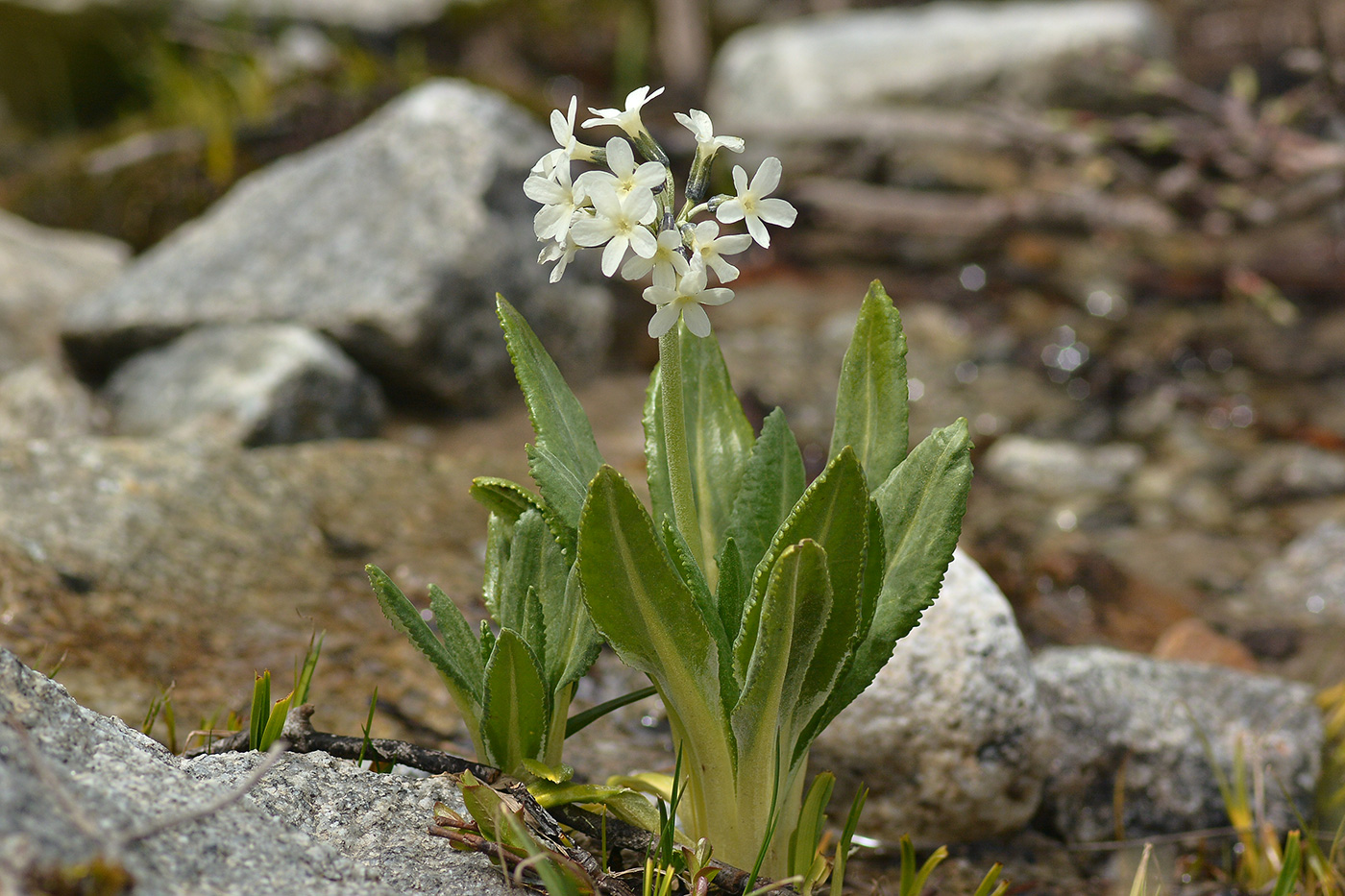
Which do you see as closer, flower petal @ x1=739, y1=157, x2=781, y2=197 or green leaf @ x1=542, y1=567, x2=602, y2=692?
flower petal @ x1=739, y1=157, x2=781, y2=197

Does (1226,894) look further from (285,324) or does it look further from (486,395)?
(285,324)

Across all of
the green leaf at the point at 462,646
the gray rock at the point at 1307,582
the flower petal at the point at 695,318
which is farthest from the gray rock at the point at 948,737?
the gray rock at the point at 1307,582

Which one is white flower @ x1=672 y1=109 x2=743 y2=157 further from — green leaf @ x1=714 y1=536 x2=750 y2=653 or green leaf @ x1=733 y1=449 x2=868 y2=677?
green leaf @ x1=714 y1=536 x2=750 y2=653

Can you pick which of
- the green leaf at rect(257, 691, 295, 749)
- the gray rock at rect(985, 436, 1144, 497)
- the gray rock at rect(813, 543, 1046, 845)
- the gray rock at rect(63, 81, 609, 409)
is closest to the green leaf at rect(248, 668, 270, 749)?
the green leaf at rect(257, 691, 295, 749)

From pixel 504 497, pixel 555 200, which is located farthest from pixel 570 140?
pixel 504 497

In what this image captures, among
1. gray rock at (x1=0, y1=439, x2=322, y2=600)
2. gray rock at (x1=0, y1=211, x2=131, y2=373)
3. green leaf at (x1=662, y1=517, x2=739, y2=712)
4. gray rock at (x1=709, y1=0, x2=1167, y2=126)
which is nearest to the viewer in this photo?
green leaf at (x1=662, y1=517, x2=739, y2=712)

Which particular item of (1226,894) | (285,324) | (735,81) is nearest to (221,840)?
(1226,894)

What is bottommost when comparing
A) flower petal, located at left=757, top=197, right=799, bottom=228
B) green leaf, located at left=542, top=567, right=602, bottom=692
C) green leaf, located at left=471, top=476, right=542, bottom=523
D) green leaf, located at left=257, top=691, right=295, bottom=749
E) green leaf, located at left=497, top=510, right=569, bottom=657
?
green leaf, located at left=257, top=691, right=295, bottom=749
